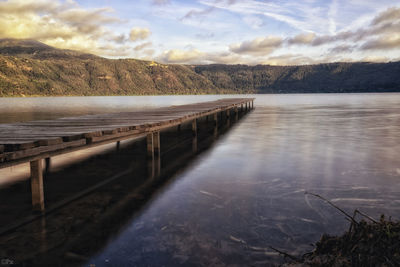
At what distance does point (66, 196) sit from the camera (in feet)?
23.2

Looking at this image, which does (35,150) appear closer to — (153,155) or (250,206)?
(250,206)

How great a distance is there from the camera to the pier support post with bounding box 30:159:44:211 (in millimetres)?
5634

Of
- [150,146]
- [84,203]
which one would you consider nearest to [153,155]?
[150,146]

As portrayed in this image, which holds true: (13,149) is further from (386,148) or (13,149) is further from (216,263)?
(386,148)

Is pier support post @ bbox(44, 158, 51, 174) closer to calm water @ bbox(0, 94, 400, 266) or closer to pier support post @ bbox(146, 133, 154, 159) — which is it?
pier support post @ bbox(146, 133, 154, 159)

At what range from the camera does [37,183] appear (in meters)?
5.81

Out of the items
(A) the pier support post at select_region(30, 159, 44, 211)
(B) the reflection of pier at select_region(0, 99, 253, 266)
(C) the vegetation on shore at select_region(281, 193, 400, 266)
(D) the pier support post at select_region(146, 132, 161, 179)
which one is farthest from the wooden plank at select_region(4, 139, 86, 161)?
(C) the vegetation on shore at select_region(281, 193, 400, 266)

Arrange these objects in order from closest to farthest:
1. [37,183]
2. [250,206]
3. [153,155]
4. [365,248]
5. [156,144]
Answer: [365,248] < [37,183] < [250,206] < [153,155] < [156,144]

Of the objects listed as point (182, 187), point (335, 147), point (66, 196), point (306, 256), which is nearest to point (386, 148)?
point (335, 147)

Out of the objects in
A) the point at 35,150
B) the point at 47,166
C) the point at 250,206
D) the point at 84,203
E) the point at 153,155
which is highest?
the point at 35,150

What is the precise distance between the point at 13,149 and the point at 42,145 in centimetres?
57

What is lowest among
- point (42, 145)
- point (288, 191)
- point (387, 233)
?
point (288, 191)

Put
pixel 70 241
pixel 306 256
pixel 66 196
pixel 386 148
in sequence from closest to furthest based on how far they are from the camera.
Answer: pixel 306 256 < pixel 70 241 < pixel 66 196 < pixel 386 148

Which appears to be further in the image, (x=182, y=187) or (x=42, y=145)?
(x=182, y=187)
